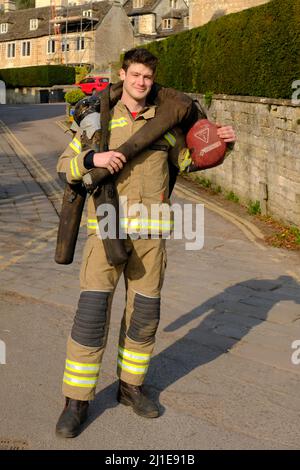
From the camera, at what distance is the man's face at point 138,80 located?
12.8ft

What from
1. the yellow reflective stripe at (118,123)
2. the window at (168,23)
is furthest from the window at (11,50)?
the yellow reflective stripe at (118,123)

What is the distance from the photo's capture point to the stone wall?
32.7ft

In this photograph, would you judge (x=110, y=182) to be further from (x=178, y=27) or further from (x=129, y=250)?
(x=178, y=27)

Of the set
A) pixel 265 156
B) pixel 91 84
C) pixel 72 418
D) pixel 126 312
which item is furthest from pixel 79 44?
pixel 72 418

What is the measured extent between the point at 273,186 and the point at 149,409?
286 inches

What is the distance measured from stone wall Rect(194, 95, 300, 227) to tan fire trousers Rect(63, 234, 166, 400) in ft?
19.9

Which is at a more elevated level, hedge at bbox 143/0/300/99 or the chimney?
the chimney

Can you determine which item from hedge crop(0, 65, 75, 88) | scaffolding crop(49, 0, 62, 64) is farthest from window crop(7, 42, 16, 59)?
hedge crop(0, 65, 75, 88)

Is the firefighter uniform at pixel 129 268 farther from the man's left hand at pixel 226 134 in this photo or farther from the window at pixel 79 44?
the window at pixel 79 44

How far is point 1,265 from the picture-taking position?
7816 mm

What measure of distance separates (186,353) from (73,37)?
6459 centimetres

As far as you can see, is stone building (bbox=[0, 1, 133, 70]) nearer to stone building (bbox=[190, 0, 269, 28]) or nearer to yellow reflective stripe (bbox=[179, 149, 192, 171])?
stone building (bbox=[190, 0, 269, 28])

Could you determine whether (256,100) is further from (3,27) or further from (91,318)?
(3,27)

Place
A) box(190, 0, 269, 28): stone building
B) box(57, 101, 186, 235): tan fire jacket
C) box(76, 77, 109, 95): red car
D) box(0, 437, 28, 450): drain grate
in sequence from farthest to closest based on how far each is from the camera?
box(76, 77, 109, 95): red car < box(190, 0, 269, 28): stone building < box(57, 101, 186, 235): tan fire jacket < box(0, 437, 28, 450): drain grate
